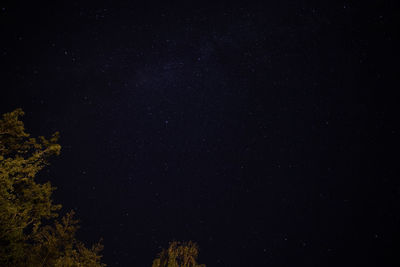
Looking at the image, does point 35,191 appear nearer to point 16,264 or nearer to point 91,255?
point 16,264

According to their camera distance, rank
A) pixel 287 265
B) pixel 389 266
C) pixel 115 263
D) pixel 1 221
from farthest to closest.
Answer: pixel 389 266 < pixel 287 265 < pixel 115 263 < pixel 1 221

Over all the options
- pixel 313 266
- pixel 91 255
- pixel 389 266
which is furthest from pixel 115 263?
pixel 389 266

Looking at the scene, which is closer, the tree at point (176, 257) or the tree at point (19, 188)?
the tree at point (19, 188)

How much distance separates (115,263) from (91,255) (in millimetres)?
23063

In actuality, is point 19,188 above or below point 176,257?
above

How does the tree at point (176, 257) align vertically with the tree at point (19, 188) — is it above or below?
below

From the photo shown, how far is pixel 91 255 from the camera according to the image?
21.6ft

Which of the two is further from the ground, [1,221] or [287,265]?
[1,221]

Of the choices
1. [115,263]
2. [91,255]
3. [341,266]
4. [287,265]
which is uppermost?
[91,255]

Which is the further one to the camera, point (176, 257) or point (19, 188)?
point (176, 257)

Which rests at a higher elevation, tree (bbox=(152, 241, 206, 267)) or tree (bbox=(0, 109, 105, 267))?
tree (bbox=(0, 109, 105, 267))

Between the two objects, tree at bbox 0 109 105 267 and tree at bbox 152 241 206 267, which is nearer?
tree at bbox 0 109 105 267

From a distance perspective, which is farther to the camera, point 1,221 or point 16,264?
point 16,264

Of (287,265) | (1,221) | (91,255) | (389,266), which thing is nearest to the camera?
(1,221)
